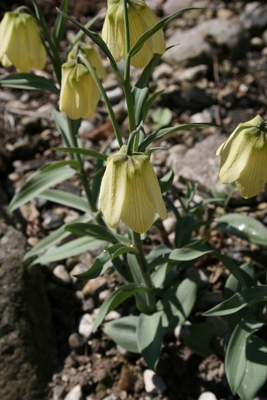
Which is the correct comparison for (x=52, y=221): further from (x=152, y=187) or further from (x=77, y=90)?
(x=152, y=187)

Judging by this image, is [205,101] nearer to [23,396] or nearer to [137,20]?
[137,20]

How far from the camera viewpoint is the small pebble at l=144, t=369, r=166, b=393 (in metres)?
2.19

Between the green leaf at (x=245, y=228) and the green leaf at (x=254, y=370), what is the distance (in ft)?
1.50

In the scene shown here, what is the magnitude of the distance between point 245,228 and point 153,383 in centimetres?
83

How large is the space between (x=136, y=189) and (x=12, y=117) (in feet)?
7.54

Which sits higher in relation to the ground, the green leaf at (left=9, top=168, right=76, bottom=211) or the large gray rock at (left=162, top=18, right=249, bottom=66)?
the green leaf at (left=9, top=168, right=76, bottom=211)

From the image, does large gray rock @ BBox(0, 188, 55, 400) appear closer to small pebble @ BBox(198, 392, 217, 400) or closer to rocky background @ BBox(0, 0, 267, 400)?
rocky background @ BBox(0, 0, 267, 400)

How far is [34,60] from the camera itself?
2.01 meters

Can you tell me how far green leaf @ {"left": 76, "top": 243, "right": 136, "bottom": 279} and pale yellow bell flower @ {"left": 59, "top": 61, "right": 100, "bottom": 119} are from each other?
0.51 m

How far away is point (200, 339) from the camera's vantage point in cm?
222

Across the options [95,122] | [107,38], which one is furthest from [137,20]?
[95,122]

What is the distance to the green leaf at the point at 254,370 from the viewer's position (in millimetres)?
1942

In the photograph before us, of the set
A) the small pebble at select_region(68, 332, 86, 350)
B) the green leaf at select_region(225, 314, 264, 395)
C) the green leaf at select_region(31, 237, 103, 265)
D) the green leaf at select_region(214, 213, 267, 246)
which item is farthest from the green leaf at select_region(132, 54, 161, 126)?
Answer: the small pebble at select_region(68, 332, 86, 350)

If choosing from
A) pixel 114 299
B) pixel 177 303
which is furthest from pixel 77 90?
pixel 177 303
